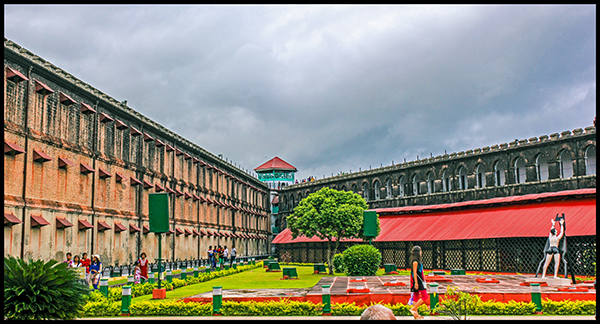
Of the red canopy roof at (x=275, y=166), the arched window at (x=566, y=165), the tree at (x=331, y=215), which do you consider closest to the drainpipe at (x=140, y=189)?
the tree at (x=331, y=215)

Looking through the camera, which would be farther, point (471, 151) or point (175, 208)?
point (175, 208)

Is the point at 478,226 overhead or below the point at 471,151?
below

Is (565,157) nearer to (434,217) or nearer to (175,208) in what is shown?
(434,217)

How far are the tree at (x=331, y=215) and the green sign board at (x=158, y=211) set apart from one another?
15.0m

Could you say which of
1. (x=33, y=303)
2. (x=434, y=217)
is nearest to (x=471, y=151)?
(x=434, y=217)

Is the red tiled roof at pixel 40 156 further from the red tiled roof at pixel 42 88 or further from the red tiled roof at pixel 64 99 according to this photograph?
the red tiled roof at pixel 64 99

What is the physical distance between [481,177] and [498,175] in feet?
4.99

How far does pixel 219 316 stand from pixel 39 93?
1941 cm

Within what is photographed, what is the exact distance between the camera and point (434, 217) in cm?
4128

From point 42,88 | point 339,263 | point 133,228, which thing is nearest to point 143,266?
point 42,88

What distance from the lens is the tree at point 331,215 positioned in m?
35.4

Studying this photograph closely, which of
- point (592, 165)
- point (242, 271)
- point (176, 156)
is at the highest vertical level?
point (176, 156)

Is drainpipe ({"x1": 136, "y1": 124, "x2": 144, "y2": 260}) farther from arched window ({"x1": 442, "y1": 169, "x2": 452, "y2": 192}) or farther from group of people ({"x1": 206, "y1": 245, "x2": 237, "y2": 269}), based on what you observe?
arched window ({"x1": 442, "y1": 169, "x2": 452, "y2": 192})

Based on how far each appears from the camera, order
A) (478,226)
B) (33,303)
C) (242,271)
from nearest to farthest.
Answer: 1. (33,303)
2. (478,226)
3. (242,271)
